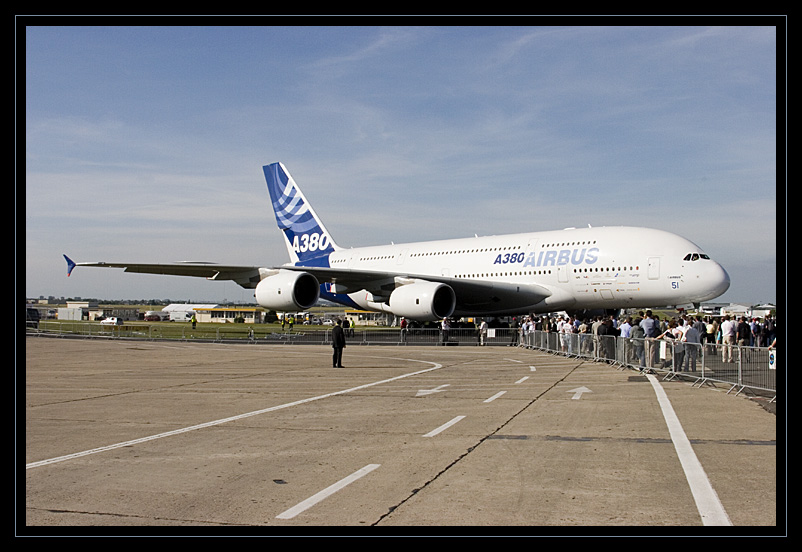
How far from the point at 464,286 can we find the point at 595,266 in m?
7.06

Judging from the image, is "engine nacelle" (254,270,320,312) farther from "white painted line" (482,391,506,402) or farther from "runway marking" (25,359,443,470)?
"white painted line" (482,391,506,402)

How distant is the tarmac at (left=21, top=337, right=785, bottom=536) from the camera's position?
5.56 metres

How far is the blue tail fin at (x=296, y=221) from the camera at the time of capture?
2076 inches

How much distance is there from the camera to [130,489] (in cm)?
650

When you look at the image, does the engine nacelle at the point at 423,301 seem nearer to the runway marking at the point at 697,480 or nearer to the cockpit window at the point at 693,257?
the cockpit window at the point at 693,257

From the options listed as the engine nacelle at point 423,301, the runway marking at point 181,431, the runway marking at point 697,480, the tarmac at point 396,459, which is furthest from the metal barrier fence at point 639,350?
the runway marking at point 181,431

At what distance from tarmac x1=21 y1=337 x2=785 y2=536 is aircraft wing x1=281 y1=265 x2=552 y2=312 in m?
20.8

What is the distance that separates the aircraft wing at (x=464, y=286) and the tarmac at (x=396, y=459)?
2075cm

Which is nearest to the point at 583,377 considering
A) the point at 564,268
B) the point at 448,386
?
the point at 448,386

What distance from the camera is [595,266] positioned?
3447 cm
